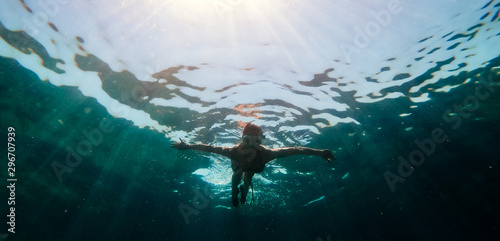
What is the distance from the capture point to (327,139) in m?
15.7

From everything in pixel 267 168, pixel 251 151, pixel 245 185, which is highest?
pixel 267 168

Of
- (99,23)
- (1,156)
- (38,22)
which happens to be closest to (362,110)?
(99,23)

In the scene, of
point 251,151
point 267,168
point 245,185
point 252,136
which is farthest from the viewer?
point 267,168

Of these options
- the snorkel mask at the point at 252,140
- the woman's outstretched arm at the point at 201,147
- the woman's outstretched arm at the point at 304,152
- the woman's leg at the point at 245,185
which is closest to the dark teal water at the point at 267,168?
the woman's outstretched arm at the point at 304,152

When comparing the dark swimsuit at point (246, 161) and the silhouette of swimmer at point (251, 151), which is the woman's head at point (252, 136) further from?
the dark swimsuit at point (246, 161)

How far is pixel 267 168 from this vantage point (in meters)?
19.0

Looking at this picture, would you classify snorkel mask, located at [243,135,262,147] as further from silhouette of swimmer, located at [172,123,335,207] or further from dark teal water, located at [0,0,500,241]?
dark teal water, located at [0,0,500,241]

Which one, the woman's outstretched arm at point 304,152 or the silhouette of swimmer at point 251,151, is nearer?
the woman's outstretched arm at point 304,152

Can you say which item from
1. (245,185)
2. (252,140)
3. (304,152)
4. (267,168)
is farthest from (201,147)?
(267,168)

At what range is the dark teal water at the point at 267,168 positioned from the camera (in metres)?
12.5

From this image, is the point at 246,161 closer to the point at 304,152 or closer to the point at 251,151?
the point at 251,151

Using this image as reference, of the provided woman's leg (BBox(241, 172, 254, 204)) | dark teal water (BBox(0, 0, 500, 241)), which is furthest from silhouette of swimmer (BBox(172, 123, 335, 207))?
dark teal water (BBox(0, 0, 500, 241))

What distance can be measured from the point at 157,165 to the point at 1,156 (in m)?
10.1

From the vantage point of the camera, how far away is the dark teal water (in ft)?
40.9
